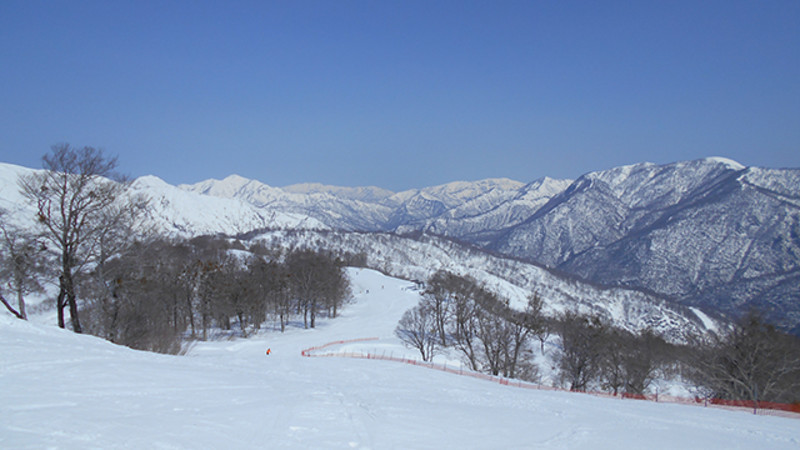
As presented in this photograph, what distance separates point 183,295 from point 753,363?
181ft

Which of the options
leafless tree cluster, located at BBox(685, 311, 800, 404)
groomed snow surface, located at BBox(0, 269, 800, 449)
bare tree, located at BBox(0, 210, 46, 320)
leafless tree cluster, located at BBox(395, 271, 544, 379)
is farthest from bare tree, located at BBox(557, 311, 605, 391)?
bare tree, located at BBox(0, 210, 46, 320)

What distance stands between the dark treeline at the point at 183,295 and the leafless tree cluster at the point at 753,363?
119 ft

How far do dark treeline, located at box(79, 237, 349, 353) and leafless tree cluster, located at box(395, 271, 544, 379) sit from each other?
1667cm

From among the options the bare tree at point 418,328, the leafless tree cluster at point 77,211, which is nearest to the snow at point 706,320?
the bare tree at point 418,328

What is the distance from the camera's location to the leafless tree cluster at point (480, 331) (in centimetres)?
4350

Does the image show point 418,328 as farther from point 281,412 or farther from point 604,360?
point 281,412

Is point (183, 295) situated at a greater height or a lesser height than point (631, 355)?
greater

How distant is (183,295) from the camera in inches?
2051

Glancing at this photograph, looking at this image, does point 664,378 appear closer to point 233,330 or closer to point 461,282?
point 461,282

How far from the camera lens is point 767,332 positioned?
30641 mm

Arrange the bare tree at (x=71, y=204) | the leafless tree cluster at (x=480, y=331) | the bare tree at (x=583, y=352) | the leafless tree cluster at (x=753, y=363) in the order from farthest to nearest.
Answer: the leafless tree cluster at (x=480, y=331), the bare tree at (x=583, y=352), the leafless tree cluster at (x=753, y=363), the bare tree at (x=71, y=204)

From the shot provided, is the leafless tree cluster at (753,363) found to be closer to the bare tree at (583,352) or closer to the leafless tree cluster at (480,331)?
the bare tree at (583,352)

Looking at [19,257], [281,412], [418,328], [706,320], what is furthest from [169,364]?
[706,320]

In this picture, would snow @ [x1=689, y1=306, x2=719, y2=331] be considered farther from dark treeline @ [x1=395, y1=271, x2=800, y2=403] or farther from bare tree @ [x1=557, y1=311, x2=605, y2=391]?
bare tree @ [x1=557, y1=311, x2=605, y2=391]
